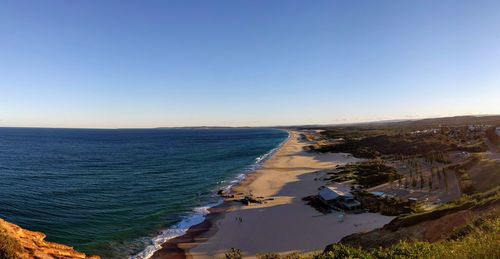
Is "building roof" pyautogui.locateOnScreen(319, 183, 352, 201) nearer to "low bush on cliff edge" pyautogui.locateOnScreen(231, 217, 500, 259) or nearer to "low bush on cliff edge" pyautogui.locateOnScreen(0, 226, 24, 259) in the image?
"low bush on cliff edge" pyautogui.locateOnScreen(231, 217, 500, 259)

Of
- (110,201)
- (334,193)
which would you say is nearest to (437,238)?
(334,193)

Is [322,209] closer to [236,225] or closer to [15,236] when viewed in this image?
[236,225]

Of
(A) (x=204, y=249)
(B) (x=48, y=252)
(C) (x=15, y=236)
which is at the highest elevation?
(C) (x=15, y=236)

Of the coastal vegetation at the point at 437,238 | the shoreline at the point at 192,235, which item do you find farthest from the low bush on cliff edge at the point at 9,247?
the shoreline at the point at 192,235

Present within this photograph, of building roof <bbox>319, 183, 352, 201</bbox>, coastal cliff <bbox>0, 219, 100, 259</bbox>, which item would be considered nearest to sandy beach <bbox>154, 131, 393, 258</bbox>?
building roof <bbox>319, 183, 352, 201</bbox>

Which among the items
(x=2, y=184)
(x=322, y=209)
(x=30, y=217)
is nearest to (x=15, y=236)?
(x=30, y=217)

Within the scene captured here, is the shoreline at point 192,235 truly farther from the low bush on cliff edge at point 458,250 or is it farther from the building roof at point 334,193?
the low bush on cliff edge at point 458,250
